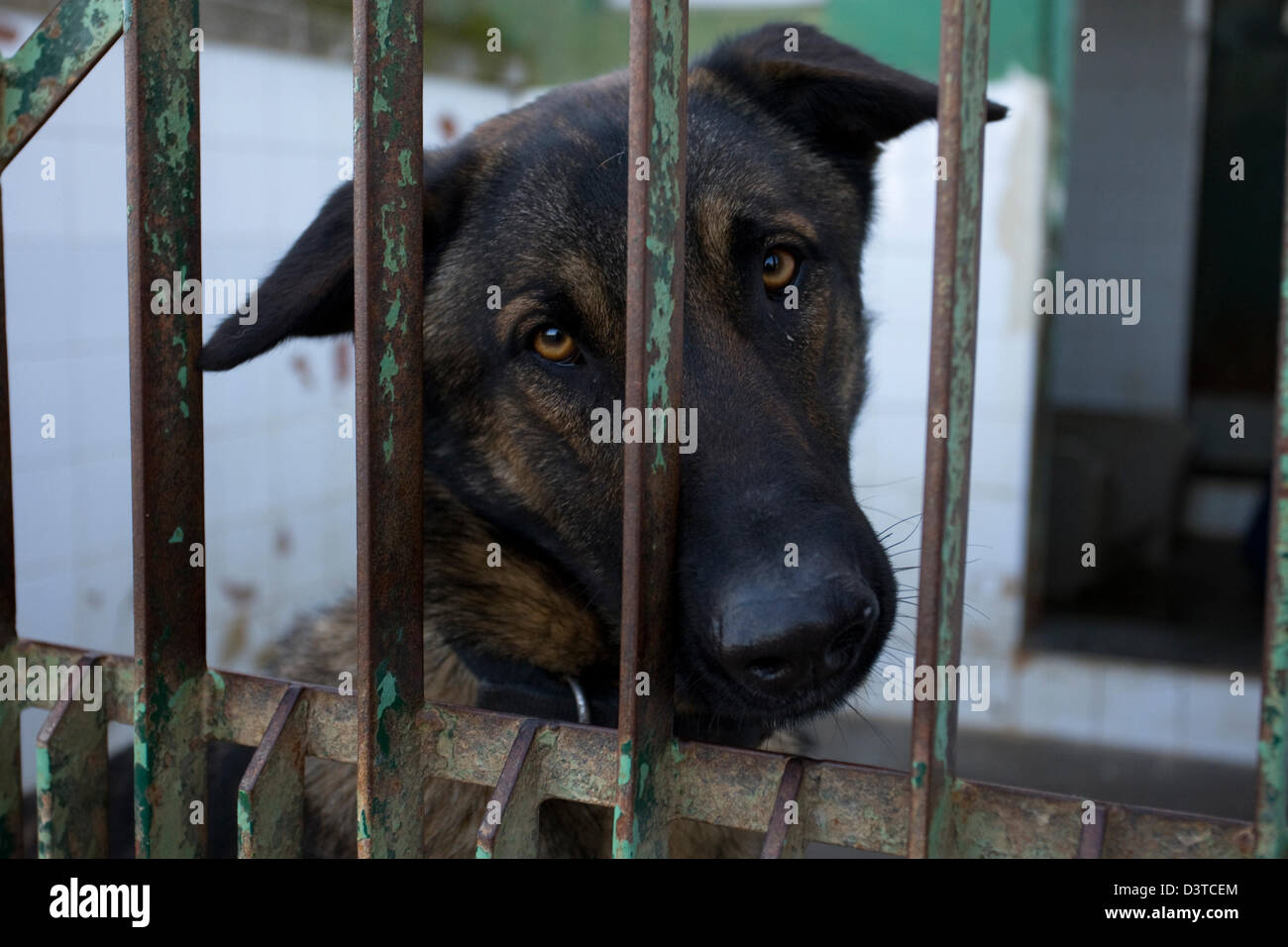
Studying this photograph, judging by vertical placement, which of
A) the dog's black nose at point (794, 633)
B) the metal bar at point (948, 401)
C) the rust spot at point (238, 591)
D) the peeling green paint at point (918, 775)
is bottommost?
the rust spot at point (238, 591)

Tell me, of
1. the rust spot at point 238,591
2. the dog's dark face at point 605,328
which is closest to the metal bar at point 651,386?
the dog's dark face at point 605,328

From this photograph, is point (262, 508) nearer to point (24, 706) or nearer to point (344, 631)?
point (344, 631)

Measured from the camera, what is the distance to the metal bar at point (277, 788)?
1389 millimetres

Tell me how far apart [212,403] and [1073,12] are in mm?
3906

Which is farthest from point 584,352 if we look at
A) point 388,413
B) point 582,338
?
point 388,413

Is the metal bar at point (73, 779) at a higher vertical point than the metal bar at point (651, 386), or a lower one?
lower

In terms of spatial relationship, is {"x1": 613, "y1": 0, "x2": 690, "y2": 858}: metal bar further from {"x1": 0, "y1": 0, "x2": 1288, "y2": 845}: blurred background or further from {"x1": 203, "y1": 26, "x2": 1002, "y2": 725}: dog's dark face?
{"x1": 0, "y1": 0, "x2": 1288, "y2": 845}: blurred background

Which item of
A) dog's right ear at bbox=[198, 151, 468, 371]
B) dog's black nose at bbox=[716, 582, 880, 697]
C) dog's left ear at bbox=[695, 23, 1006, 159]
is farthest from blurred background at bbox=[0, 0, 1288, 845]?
dog's black nose at bbox=[716, 582, 880, 697]

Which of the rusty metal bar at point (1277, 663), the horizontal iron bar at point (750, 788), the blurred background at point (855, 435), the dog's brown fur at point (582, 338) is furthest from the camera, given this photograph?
the blurred background at point (855, 435)

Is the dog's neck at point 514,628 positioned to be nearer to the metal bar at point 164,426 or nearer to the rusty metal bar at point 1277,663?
the metal bar at point 164,426

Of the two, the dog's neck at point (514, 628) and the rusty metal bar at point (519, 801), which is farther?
the dog's neck at point (514, 628)

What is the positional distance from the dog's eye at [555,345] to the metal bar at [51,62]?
2.51ft

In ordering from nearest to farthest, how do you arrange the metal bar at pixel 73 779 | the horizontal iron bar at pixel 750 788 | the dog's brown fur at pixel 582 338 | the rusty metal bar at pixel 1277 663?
the rusty metal bar at pixel 1277 663, the horizontal iron bar at pixel 750 788, the metal bar at pixel 73 779, the dog's brown fur at pixel 582 338

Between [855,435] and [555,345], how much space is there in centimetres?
134
